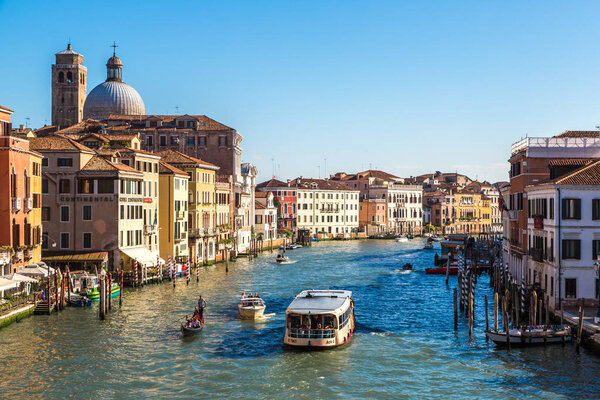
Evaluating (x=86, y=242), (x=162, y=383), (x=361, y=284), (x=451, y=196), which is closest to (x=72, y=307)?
(x=86, y=242)

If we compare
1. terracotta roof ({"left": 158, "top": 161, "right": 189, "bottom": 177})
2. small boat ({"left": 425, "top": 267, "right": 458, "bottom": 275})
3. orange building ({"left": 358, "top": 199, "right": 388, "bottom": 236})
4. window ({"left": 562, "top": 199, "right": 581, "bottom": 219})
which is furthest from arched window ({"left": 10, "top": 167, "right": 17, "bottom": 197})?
orange building ({"left": 358, "top": 199, "right": 388, "bottom": 236})

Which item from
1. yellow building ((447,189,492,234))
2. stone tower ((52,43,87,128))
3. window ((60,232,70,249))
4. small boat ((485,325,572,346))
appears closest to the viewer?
small boat ((485,325,572,346))

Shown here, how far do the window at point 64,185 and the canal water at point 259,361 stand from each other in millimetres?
8916

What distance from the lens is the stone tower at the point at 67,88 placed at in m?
94.0

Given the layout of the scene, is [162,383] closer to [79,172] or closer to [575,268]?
[575,268]

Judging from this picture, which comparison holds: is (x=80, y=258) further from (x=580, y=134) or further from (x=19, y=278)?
Result: (x=580, y=134)

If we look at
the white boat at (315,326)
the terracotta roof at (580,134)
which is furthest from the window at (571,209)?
the terracotta roof at (580,134)

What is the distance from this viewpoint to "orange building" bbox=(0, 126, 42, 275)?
32.1 metres

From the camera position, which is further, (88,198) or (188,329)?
(88,198)

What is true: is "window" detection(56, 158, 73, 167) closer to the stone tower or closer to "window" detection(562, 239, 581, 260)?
"window" detection(562, 239, 581, 260)

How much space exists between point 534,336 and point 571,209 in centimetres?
557

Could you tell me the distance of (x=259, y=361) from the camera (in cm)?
2350

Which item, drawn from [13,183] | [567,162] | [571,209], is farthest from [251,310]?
[567,162]

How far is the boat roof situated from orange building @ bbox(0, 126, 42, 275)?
40.6 feet
